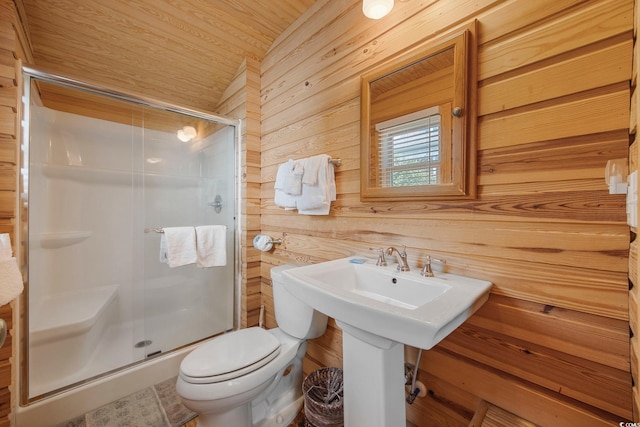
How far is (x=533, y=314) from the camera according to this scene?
0.81m

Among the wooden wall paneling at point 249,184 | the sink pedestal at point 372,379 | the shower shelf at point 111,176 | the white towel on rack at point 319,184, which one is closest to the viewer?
the sink pedestal at point 372,379

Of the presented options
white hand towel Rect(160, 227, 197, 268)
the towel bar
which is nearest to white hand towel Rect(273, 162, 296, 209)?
white hand towel Rect(160, 227, 197, 268)

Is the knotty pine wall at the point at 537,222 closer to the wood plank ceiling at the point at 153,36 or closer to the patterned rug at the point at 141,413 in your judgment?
the wood plank ceiling at the point at 153,36

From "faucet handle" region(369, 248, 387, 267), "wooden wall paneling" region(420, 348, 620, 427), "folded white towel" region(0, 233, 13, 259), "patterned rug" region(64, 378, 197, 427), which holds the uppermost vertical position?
"folded white towel" region(0, 233, 13, 259)

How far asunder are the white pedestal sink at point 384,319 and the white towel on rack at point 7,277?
27.1 inches

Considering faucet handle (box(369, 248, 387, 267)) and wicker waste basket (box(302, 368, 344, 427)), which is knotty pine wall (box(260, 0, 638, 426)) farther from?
wicker waste basket (box(302, 368, 344, 427))

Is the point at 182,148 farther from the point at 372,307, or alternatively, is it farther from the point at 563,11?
the point at 563,11

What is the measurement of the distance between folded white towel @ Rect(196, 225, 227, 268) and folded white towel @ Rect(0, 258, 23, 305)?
1.21 meters

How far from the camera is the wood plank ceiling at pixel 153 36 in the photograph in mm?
1480

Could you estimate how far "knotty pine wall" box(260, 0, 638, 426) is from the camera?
27.1 inches

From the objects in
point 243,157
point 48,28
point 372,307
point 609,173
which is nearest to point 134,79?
point 48,28

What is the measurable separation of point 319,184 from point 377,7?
0.84 metres

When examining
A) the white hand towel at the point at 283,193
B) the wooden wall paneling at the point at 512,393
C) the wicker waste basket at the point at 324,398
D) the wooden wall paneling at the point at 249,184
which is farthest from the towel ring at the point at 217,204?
the wooden wall paneling at the point at 512,393

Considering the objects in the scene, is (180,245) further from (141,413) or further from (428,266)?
(428,266)
